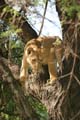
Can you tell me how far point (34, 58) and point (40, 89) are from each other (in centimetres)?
51

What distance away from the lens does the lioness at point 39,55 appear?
4.42m

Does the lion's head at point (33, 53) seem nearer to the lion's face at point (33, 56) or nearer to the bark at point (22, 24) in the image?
the lion's face at point (33, 56)

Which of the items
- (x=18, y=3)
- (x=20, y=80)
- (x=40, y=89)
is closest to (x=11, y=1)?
(x=18, y=3)

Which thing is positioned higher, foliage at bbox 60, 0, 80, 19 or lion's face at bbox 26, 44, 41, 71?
foliage at bbox 60, 0, 80, 19

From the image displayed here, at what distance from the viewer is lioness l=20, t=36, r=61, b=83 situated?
4418mm

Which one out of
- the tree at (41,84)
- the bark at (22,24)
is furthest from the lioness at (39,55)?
the bark at (22,24)

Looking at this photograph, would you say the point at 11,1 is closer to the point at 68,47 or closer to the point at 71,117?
the point at 68,47

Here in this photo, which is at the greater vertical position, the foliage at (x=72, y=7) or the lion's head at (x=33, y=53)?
the foliage at (x=72, y=7)

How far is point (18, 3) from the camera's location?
12.7 ft

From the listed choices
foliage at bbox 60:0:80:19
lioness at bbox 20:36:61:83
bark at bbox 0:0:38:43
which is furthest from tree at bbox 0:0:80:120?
foliage at bbox 60:0:80:19

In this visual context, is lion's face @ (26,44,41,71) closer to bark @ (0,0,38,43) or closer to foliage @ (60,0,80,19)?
bark @ (0,0,38,43)

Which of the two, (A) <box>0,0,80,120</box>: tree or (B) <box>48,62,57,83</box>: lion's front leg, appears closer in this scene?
(A) <box>0,0,80,120</box>: tree

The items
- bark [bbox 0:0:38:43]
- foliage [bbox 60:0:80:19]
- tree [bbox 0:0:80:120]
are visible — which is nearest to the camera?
foliage [bbox 60:0:80:19]

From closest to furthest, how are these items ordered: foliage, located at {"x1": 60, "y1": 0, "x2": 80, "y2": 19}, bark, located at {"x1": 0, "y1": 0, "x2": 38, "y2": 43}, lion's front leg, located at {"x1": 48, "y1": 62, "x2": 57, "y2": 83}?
foliage, located at {"x1": 60, "y1": 0, "x2": 80, "y2": 19} → bark, located at {"x1": 0, "y1": 0, "x2": 38, "y2": 43} → lion's front leg, located at {"x1": 48, "y1": 62, "x2": 57, "y2": 83}
